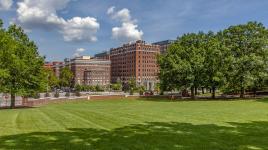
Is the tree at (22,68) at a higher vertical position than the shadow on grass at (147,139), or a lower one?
higher

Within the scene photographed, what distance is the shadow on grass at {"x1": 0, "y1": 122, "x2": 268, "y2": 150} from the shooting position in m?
14.5

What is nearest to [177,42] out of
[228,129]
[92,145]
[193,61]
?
[193,61]

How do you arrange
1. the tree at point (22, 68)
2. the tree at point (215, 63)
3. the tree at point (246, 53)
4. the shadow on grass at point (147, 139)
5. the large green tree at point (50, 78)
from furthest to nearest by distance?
the tree at point (215, 63) < the tree at point (246, 53) < the large green tree at point (50, 78) < the tree at point (22, 68) < the shadow on grass at point (147, 139)

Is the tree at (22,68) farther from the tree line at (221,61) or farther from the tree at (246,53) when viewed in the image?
the tree at (246,53)

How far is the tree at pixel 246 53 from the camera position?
65.3 m

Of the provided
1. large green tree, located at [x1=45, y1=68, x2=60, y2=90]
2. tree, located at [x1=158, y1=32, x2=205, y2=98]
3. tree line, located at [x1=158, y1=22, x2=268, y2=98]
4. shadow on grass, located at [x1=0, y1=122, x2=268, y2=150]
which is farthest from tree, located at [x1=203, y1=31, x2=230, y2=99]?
shadow on grass, located at [x1=0, y1=122, x2=268, y2=150]

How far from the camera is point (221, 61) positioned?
6944 cm

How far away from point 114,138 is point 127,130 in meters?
3.02

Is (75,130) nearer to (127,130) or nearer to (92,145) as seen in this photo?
(127,130)

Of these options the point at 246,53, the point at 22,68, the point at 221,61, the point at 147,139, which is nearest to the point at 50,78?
the point at 221,61

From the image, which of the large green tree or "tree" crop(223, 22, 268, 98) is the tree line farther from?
the large green tree

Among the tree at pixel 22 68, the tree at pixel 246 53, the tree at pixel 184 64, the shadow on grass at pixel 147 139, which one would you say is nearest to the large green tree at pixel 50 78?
the tree at pixel 22 68

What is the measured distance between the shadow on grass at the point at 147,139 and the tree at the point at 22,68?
30403 millimetres

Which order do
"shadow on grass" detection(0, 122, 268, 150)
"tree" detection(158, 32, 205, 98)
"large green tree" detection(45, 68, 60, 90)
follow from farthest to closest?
1. "tree" detection(158, 32, 205, 98)
2. "large green tree" detection(45, 68, 60, 90)
3. "shadow on grass" detection(0, 122, 268, 150)
